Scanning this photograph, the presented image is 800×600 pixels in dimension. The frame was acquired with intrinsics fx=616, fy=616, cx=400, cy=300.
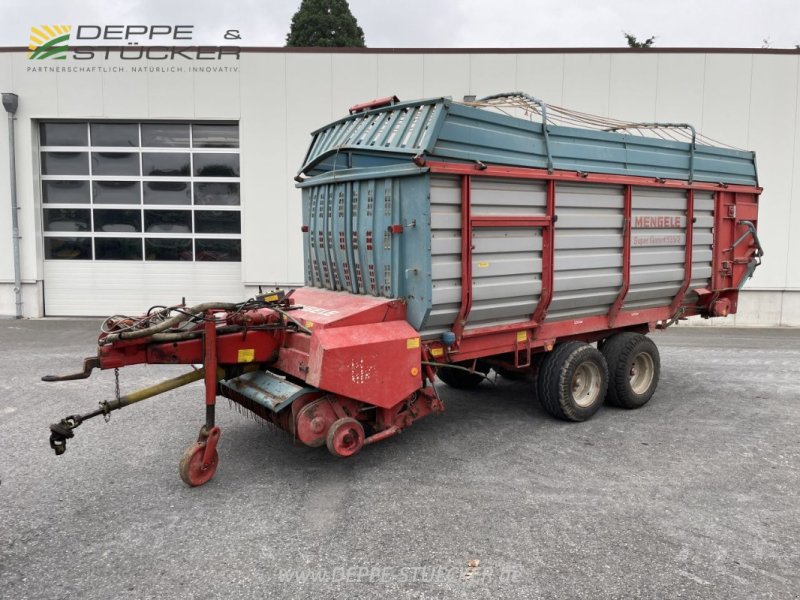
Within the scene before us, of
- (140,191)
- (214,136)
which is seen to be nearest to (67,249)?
(140,191)

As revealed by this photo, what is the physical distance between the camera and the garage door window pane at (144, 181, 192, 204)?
12750 millimetres

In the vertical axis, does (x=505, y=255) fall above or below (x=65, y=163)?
below

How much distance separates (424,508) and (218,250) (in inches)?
387

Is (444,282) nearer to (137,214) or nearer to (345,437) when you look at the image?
(345,437)

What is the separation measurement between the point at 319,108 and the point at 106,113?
14.1 ft

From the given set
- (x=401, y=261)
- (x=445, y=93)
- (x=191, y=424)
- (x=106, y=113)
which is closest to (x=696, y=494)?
(x=401, y=261)

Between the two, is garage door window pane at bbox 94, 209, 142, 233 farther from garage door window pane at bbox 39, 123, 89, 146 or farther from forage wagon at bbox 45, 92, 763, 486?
forage wagon at bbox 45, 92, 763, 486

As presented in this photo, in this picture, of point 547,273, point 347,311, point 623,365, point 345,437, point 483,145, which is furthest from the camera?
point 623,365

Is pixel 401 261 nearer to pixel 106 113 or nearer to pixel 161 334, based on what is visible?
pixel 161 334

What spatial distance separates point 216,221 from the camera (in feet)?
41.9

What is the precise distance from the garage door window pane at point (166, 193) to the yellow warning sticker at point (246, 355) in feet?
29.6

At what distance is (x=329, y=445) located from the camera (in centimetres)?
443

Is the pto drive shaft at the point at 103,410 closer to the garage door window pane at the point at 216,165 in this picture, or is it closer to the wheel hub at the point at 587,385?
the wheel hub at the point at 587,385

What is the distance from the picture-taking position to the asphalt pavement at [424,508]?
10.8 feet
